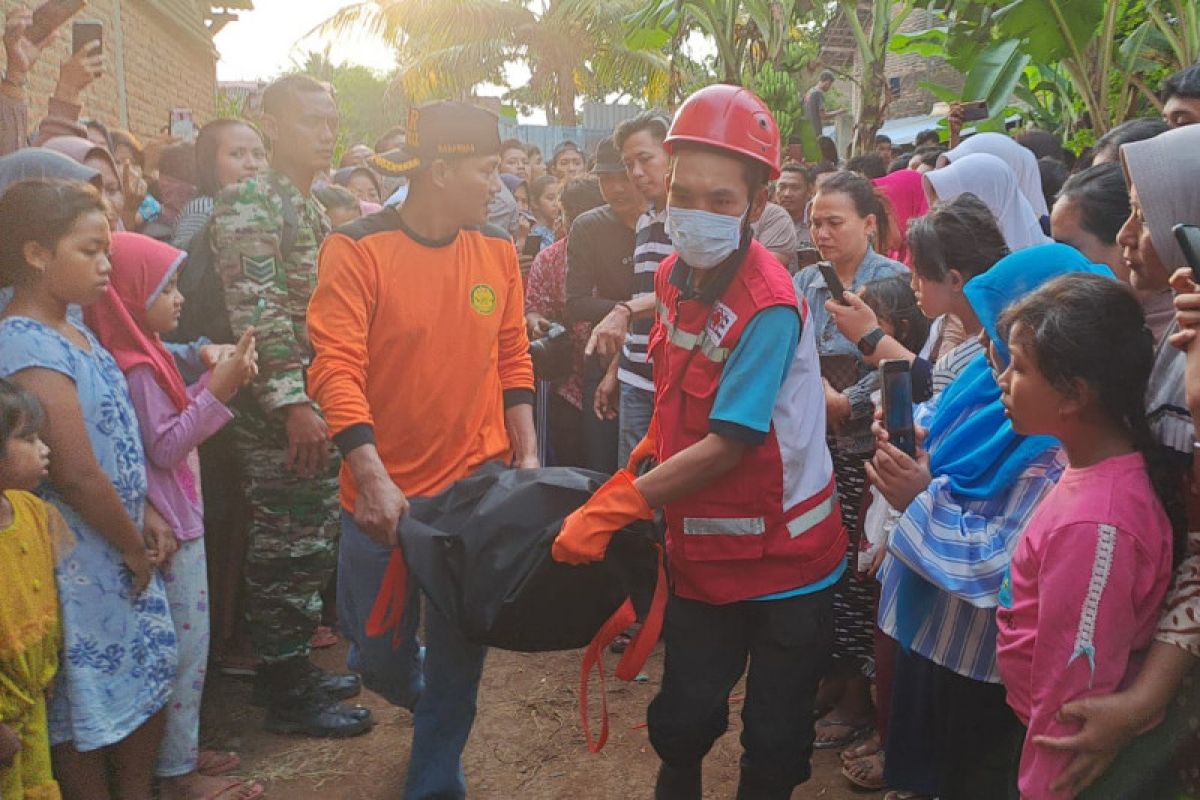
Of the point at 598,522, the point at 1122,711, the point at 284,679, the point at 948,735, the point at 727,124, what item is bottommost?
the point at 284,679

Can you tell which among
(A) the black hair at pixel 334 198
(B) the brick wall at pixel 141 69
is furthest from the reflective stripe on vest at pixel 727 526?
(B) the brick wall at pixel 141 69

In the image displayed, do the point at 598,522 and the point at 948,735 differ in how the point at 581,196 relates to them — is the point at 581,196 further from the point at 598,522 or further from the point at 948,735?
the point at 948,735

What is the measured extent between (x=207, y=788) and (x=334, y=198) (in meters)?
3.56

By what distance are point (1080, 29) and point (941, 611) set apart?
5.84m

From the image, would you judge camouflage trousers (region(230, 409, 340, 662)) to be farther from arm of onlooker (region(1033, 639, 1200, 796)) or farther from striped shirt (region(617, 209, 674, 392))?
arm of onlooker (region(1033, 639, 1200, 796))

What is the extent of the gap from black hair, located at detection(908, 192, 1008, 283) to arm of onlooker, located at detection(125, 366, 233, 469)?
7.61 ft

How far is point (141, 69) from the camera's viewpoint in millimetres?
13680

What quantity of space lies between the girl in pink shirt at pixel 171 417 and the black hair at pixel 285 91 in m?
0.97

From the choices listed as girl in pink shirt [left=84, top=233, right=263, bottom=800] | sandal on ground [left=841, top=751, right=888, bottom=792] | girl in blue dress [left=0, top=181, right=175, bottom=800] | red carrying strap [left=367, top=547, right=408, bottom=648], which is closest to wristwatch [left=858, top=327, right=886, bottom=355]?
sandal on ground [left=841, top=751, right=888, bottom=792]

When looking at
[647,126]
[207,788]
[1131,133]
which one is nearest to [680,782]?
[207,788]

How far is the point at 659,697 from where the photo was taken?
2.77 metres

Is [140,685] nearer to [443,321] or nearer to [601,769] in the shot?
[443,321]

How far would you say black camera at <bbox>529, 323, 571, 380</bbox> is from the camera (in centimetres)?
514

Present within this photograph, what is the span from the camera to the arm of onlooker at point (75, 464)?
8.77 ft
